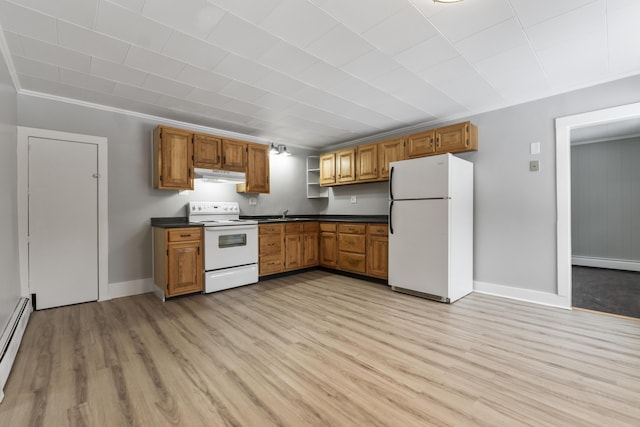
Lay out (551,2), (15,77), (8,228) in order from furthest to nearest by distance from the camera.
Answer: (15,77)
(8,228)
(551,2)

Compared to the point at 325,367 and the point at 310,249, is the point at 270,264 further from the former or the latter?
the point at 325,367

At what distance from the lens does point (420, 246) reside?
11.7ft

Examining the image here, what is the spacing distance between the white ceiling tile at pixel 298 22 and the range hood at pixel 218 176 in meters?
Result: 2.51

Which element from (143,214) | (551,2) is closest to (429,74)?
(551,2)

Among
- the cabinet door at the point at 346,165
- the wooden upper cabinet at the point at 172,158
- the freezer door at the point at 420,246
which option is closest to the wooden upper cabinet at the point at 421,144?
the freezer door at the point at 420,246

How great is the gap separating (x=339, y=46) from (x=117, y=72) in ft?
7.10

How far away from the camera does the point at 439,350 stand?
222 centimetres

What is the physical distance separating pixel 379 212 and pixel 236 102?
301 cm

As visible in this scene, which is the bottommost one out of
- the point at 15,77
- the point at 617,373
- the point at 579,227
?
the point at 617,373

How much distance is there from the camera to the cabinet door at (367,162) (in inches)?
186

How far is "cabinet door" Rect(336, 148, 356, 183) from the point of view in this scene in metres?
5.07

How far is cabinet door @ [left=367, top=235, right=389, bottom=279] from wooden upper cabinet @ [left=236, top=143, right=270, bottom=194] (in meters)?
2.05

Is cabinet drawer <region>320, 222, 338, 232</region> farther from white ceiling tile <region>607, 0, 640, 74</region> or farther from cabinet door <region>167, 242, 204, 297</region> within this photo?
white ceiling tile <region>607, 0, 640, 74</region>

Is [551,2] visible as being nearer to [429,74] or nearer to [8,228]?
[429,74]
